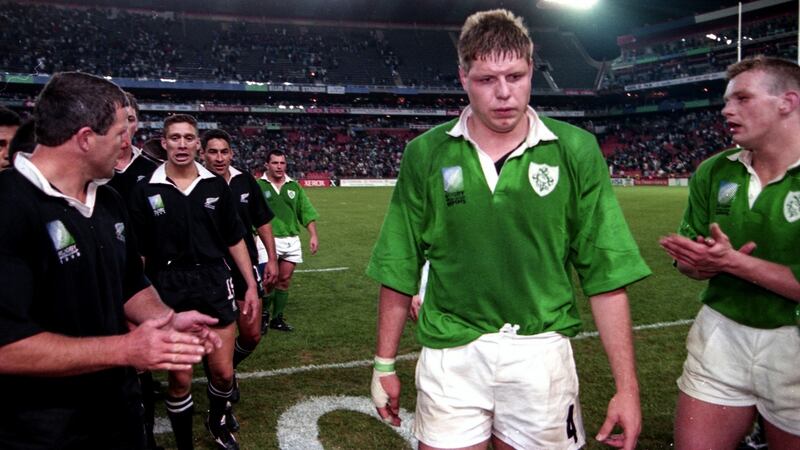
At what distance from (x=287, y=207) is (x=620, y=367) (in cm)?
734

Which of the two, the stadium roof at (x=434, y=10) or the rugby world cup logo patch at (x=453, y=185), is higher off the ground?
the stadium roof at (x=434, y=10)

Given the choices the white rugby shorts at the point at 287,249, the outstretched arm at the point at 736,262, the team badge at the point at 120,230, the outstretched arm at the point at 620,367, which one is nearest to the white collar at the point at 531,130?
the outstretched arm at the point at 620,367

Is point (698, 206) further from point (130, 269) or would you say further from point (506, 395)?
point (130, 269)

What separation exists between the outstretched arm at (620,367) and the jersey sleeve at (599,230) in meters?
0.07

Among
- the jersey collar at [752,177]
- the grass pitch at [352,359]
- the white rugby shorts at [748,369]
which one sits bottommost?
the grass pitch at [352,359]

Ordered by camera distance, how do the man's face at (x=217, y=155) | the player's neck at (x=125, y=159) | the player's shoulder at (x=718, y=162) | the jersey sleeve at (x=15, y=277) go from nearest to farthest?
the jersey sleeve at (x=15, y=277)
the player's shoulder at (x=718, y=162)
the player's neck at (x=125, y=159)
the man's face at (x=217, y=155)

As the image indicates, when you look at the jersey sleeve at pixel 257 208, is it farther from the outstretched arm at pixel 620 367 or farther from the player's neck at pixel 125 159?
the outstretched arm at pixel 620 367

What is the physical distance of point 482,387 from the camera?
254cm

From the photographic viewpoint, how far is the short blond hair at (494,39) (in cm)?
246

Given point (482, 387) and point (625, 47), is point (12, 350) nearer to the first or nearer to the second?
point (482, 387)

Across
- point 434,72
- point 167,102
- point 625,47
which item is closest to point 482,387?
point 167,102

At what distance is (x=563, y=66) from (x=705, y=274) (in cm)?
6759

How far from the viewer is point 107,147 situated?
2.60 m

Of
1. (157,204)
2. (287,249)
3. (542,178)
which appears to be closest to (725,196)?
(542,178)
